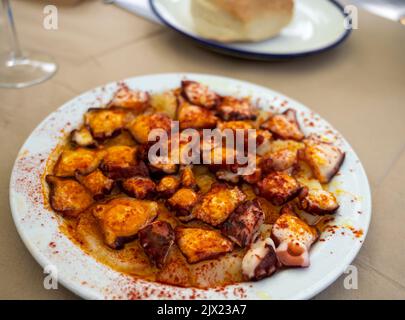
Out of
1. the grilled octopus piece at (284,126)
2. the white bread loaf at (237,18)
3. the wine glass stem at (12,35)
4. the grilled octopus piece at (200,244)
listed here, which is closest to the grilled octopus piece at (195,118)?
the grilled octopus piece at (284,126)

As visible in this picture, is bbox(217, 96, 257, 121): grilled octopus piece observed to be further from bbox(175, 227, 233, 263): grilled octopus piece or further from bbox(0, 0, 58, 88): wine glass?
bbox(0, 0, 58, 88): wine glass

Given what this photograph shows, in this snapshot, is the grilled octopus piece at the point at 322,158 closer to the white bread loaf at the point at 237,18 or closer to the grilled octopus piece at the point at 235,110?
the grilled octopus piece at the point at 235,110

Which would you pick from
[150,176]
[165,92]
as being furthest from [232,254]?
[165,92]

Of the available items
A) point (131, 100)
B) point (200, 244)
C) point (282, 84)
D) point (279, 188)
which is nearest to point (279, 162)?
point (279, 188)

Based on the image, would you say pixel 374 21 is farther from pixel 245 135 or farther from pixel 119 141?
pixel 119 141

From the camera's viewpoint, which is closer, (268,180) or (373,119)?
(268,180)
